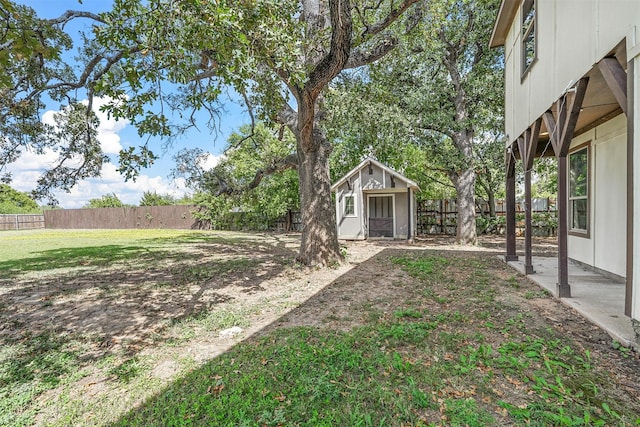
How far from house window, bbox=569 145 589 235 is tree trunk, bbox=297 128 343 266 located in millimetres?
5015

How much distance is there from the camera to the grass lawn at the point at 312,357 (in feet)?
7.34

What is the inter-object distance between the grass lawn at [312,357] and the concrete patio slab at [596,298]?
0.45 feet

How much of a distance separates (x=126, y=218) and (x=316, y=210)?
24.6 meters

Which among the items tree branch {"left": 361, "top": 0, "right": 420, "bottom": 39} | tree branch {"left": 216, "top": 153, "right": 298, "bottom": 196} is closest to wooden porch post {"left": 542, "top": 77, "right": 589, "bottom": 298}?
tree branch {"left": 361, "top": 0, "right": 420, "bottom": 39}

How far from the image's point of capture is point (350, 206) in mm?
14398

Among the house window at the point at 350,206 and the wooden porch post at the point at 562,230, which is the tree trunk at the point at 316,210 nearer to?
the wooden porch post at the point at 562,230

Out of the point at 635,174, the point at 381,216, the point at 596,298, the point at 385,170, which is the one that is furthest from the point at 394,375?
the point at 381,216

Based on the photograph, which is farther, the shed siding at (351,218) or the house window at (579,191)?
the shed siding at (351,218)

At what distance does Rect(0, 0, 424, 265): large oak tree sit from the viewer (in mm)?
3727

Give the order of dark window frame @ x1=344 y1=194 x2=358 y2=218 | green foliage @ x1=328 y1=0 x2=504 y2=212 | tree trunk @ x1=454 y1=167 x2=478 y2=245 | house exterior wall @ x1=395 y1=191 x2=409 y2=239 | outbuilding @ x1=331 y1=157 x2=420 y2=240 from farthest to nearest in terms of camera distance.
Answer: dark window frame @ x1=344 y1=194 x2=358 y2=218, house exterior wall @ x1=395 y1=191 x2=409 y2=239, outbuilding @ x1=331 y1=157 x2=420 y2=240, tree trunk @ x1=454 y1=167 x2=478 y2=245, green foliage @ x1=328 y1=0 x2=504 y2=212

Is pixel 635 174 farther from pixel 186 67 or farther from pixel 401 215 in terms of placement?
pixel 401 215

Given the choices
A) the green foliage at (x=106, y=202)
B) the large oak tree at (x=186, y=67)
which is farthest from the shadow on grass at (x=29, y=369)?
the green foliage at (x=106, y=202)

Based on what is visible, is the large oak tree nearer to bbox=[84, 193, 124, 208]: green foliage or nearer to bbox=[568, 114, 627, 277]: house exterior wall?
bbox=[568, 114, 627, 277]: house exterior wall

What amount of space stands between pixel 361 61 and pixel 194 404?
6.23 metres
